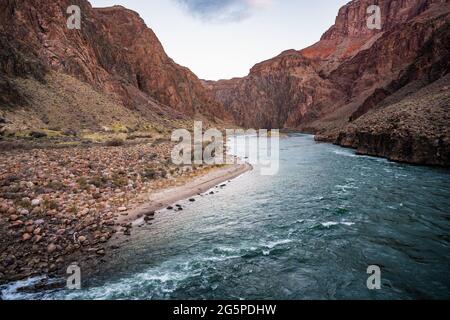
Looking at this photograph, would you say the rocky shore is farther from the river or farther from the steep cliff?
the steep cliff

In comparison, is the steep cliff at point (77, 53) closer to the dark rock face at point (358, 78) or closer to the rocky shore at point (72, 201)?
the rocky shore at point (72, 201)

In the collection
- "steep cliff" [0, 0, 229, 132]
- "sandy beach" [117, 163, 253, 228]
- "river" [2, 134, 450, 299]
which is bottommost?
"river" [2, 134, 450, 299]

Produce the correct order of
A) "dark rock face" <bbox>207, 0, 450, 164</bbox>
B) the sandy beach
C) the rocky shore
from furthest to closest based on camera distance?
1. "dark rock face" <bbox>207, 0, 450, 164</bbox>
2. the sandy beach
3. the rocky shore

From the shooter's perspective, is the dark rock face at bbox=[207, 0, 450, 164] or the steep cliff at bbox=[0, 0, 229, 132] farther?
the dark rock face at bbox=[207, 0, 450, 164]

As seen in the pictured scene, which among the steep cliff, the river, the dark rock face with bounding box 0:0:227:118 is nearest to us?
the river

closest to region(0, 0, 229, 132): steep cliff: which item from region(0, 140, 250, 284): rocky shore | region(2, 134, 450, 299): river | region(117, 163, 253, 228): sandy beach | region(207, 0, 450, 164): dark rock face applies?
region(0, 140, 250, 284): rocky shore

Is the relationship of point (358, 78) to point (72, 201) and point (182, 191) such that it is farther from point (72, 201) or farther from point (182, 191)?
point (72, 201)

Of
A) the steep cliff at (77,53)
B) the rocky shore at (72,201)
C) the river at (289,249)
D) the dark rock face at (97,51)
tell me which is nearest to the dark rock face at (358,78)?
the river at (289,249)
